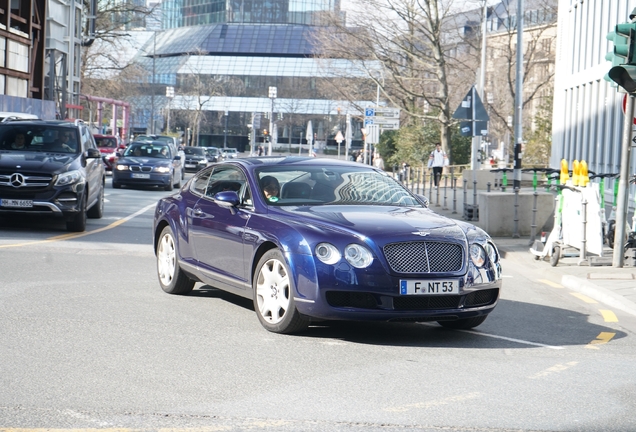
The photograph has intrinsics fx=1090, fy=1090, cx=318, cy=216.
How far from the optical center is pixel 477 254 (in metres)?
8.50

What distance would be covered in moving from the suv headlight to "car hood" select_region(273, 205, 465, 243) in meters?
8.88

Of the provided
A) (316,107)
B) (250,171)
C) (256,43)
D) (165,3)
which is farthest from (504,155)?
(250,171)

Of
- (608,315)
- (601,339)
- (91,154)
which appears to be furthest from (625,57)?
(91,154)

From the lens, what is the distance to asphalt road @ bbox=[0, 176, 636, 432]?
18.7 feet

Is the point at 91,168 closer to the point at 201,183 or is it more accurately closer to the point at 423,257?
the point at 201,183

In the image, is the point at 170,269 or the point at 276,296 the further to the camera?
the point at 170,269

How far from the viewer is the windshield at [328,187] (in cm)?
923

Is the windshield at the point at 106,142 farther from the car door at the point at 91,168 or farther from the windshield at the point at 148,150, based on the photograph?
the car door at the point at 91,168

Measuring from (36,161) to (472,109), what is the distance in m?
11.1

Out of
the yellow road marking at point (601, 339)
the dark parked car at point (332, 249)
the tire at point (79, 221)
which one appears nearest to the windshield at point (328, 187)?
the dark parked car at point (332, 249)

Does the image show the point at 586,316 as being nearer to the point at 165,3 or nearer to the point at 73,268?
the point at 73,268

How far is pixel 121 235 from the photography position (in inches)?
690

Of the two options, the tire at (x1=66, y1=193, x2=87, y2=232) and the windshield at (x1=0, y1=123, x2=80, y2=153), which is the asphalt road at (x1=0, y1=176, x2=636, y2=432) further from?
the windshield at (x1=0, y1=123, x2=80, y2=153)

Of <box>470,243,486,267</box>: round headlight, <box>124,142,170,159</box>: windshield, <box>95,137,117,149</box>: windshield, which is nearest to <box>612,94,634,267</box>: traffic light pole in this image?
<box>470,243,486,267</box>: round headlight
